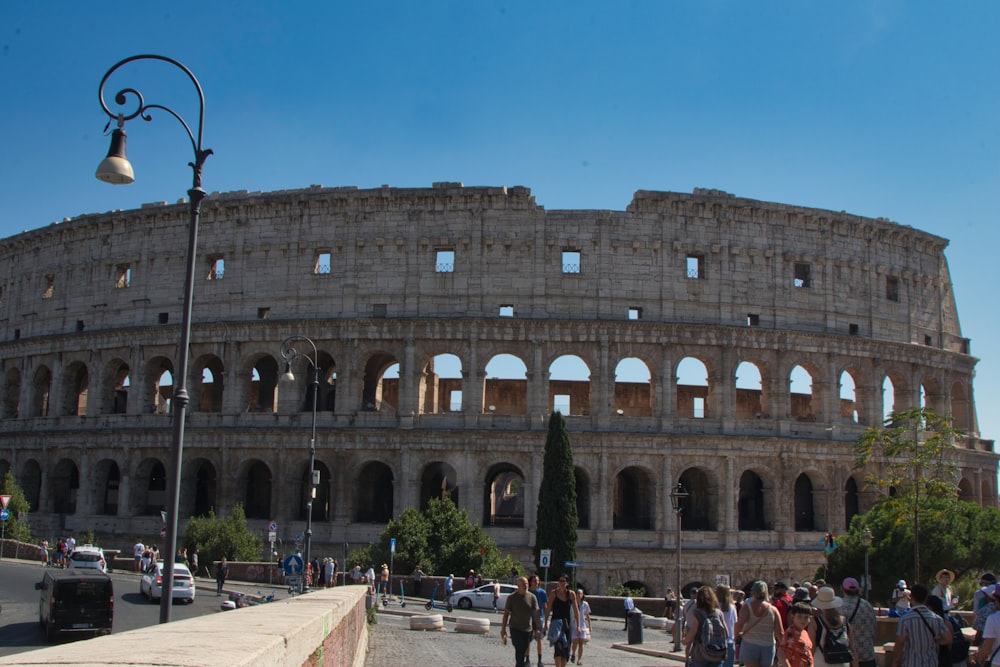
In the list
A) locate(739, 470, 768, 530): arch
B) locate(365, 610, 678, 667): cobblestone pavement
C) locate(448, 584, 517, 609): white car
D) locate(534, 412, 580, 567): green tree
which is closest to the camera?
A: locate(365, 610, 678, 667): cobblestone pavement

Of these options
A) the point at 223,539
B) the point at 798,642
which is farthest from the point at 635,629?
the point at 223,539

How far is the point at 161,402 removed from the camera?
169 feet

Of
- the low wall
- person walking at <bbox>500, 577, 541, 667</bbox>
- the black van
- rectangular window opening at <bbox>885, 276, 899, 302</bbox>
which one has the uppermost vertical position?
rectangular window opening at <bbox>885, 276, 899, 302</bbox>

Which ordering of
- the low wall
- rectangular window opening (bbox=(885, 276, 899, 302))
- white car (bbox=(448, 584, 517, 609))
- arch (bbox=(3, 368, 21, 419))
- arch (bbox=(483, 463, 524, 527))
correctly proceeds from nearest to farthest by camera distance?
the low wall < white car (bbox=(448, 584, 517, 609)) < rectangular window opening (bbox=(885, 276, 899, 302)) < arch (bbox=(3, 368, 21, 419)) < arch (bbox=(483, 463, 524, 527))

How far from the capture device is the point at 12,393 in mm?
52219

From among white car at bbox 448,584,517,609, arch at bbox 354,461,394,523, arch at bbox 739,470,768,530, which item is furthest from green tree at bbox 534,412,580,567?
arch at bbox 739,470,768,530

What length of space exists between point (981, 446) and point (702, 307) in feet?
59.8

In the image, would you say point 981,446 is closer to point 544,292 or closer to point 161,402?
point 544,292

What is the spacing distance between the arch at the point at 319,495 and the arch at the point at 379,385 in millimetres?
3558

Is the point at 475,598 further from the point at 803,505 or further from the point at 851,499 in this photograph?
the point at 851,499

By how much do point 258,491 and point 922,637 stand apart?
39.7 m

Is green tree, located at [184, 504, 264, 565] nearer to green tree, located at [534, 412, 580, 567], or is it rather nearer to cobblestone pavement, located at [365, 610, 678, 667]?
green tree, located at [534, 412, 580, 567]

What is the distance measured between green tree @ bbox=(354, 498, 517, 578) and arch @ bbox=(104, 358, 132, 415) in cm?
1874

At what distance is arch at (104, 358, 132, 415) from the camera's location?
47.0m
